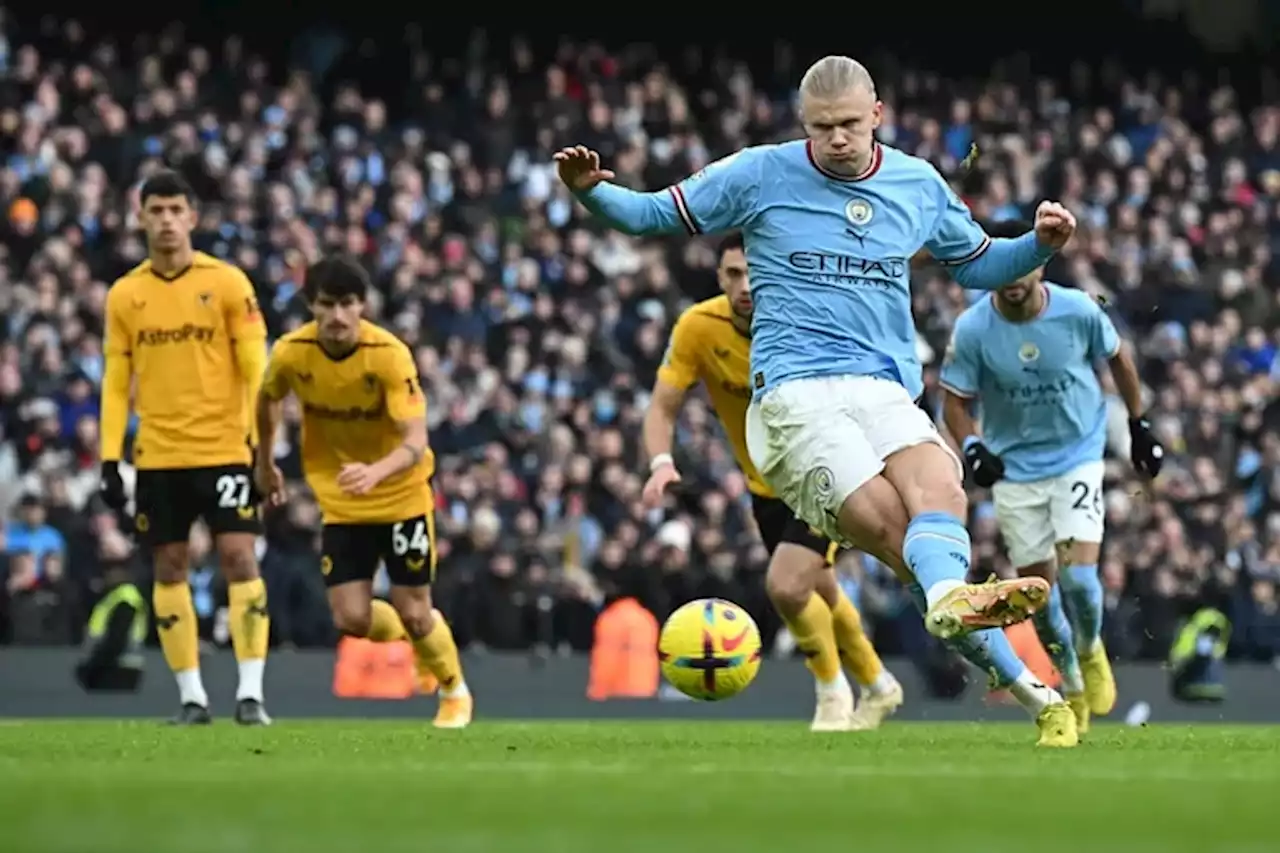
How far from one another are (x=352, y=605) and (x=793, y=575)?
2269 millimetres

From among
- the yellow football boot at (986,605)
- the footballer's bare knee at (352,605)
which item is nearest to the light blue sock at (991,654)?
the yellow football boot at (986,605)

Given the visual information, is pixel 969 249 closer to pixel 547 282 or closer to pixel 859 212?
pixel 859 212

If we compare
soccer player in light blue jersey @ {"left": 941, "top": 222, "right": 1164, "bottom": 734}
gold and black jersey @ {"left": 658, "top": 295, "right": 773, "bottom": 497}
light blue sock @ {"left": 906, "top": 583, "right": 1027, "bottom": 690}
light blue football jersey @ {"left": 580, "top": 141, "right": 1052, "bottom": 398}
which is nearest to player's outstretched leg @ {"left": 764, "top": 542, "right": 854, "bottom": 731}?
gold and black jersey @ {"left": 658, "top": 295, "right": 773, "bottom": 497}

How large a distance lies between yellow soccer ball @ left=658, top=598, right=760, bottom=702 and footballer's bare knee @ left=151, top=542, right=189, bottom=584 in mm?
3128

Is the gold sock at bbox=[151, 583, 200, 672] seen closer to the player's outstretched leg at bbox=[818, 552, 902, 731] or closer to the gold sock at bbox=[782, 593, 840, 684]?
the gold sock at bbox=[782, 593, 840, 684]

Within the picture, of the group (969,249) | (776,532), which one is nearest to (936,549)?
(969,249)

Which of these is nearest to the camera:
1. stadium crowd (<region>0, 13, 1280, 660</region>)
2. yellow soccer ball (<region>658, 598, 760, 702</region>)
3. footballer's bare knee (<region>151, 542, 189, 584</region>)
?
yellow soccer ball (<region>658, 598, 760, 702</region>)

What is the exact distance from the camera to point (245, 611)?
1271 cm

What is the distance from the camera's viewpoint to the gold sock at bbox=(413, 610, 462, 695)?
12.6 metres

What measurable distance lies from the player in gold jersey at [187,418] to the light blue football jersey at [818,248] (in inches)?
169

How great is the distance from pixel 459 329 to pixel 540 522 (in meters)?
2.68

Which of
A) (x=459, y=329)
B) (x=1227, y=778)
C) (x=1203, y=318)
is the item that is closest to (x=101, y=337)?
(x=459, y=329)

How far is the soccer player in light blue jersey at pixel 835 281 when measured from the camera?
8.67 meters

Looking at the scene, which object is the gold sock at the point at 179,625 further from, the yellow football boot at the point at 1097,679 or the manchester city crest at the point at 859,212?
the manchester city crest at the point at 859,212
